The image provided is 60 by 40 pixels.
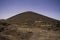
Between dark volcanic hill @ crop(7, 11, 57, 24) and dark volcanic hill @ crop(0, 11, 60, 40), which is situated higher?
dark volcanic hill @ crop(7, 11, 57, 24)

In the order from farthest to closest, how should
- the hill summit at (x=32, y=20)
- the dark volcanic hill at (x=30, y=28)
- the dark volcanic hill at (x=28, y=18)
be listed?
the dark volcanic hill at (x=28, y=18), the hill summit at (x=32, y=20), the dark volcanic hill at (x=30, y=28)

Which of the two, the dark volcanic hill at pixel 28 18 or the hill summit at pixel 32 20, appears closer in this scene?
the hill summit at pixel 32 20

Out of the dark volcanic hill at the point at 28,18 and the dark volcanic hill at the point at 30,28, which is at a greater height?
the dark volcanic hill at the point at 28,18

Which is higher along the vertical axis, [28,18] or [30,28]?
[28,18]

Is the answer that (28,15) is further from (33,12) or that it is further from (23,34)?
(23,34)

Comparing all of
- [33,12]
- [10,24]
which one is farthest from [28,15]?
[10,24]

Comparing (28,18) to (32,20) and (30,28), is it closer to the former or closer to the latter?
(32,20)

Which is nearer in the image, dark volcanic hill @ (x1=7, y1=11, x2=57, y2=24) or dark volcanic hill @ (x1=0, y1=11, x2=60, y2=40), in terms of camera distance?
dark volcanic hill @ (x1=0, y1=11, x2=60, y2=40)

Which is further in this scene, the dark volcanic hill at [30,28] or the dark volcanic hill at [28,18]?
the dark volcanic hill at [28,18]

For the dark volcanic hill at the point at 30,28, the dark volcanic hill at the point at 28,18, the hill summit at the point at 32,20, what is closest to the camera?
the dark volcanic hill at the point at 30,28

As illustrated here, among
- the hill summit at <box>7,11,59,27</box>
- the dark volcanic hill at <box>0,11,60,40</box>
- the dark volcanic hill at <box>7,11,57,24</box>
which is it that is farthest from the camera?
the dark volcanic hill at <box>7,11,57,24</box>

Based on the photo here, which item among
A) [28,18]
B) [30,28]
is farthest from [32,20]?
[30,28]

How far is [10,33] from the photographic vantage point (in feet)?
9.43

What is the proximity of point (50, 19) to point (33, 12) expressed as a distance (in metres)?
0.40
